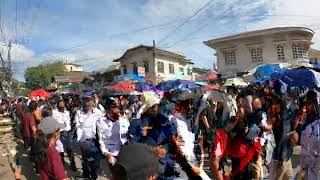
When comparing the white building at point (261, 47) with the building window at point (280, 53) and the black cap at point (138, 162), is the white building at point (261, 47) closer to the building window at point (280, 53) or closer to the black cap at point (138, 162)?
the building window at point (280, 53)

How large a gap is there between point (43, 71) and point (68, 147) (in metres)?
75.8

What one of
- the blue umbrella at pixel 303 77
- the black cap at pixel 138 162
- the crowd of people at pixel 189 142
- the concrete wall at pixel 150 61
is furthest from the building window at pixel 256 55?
the black cap at pixel 138 162

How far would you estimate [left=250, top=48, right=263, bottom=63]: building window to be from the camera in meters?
37.1

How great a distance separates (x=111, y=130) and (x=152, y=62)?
127ft

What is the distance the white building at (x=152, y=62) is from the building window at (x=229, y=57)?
250 inches

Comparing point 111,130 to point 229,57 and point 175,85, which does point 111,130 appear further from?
point 229,57

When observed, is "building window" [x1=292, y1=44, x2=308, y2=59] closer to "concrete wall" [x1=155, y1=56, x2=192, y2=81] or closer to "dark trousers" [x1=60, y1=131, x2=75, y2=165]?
"concrete wall" [x1=155, y1=56, x2=192, y2=81]

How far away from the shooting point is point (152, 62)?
44.8 metres

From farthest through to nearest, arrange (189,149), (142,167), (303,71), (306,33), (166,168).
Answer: (306,33), (303,71), (189,149), (166,168), (142,167)

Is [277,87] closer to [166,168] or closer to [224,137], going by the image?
[224,137]

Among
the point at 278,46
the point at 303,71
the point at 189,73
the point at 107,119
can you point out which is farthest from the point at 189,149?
the point at 189,73

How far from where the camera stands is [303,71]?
28.6ft

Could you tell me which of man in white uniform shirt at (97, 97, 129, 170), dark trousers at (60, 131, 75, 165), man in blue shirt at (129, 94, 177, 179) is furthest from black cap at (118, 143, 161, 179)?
dark trousers at (60, 131, 75, 165)

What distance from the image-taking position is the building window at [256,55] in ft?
122
